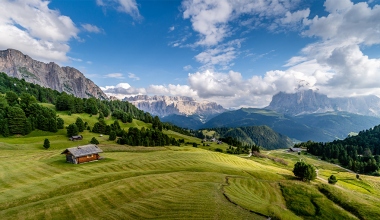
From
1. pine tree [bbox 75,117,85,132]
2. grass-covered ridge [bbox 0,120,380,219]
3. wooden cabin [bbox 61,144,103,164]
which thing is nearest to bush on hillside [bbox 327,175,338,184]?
grass-covered ridge [bbox 0,120,380,219]

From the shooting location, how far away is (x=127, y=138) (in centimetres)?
12075

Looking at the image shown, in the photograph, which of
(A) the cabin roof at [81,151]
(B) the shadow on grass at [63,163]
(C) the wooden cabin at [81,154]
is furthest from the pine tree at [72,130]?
(C) the wooden cabin at [81,154]

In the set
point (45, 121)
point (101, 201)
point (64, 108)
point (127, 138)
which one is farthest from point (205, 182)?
point (64, 108)

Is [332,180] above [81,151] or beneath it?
beneath

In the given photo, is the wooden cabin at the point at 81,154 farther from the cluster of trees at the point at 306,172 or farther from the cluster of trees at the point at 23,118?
the cluster of trees at the point at 23,118

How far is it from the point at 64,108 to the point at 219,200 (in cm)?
17366

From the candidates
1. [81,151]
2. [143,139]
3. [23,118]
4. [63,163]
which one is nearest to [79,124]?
[23,118]

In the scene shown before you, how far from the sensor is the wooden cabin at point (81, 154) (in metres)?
64.4

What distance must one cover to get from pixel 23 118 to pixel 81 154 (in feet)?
246

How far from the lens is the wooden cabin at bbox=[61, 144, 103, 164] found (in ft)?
211

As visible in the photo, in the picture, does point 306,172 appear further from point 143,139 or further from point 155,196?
point 143,139

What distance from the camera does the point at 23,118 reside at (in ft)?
367

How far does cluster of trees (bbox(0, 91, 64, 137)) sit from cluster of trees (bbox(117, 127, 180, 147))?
4308cm

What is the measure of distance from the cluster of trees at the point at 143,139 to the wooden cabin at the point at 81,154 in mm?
47742
